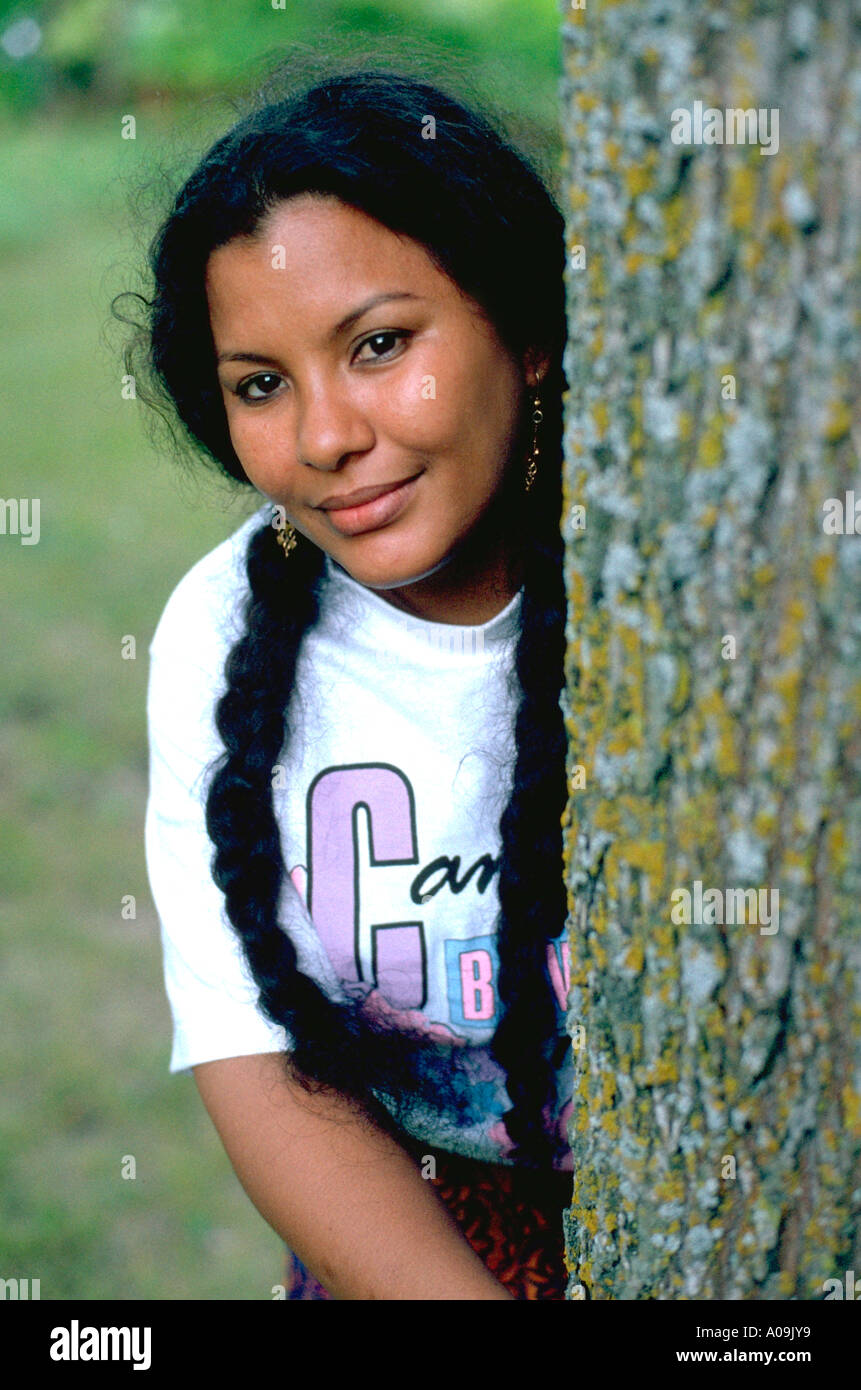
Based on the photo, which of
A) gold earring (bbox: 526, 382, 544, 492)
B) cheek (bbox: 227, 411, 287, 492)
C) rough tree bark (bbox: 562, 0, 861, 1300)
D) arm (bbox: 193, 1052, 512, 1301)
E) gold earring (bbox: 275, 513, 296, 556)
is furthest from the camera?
gold earring (bbox: 275, 513, 296, 556)

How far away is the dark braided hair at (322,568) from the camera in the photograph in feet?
5.25

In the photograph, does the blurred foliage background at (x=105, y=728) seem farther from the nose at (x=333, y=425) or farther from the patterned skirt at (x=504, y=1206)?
the patterned skirt at (x=504, y=1206)

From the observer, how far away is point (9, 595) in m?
6.38

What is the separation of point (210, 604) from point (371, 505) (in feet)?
1.16

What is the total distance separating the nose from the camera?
1540 mm

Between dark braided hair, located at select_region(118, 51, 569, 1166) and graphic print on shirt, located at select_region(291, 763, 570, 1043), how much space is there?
36 mm

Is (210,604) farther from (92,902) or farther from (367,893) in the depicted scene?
(92,902)

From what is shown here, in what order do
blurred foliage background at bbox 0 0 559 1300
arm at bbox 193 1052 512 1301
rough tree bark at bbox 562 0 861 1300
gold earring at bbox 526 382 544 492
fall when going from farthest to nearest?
blurred foliage background at bbox 0 0 559 1300 → gold earring at bbox 526 382 544 492 → arm at bbox 193 1052 512 1301 → rough tree bark at bbox 562 0 861 1300

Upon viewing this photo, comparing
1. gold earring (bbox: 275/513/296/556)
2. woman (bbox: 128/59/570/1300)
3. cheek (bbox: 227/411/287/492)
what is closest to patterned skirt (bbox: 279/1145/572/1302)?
woman (bbox: 128/59/570/1300)

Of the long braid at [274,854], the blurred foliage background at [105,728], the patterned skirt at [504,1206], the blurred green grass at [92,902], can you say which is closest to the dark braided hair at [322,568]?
the long braid at [274,854]

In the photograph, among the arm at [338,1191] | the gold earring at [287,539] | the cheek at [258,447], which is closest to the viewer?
the arm at [338,1191]

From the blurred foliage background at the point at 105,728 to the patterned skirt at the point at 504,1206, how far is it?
1.00 m

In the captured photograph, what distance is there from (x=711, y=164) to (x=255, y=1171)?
3.92 feet

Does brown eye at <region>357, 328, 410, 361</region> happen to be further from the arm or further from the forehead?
the arm
